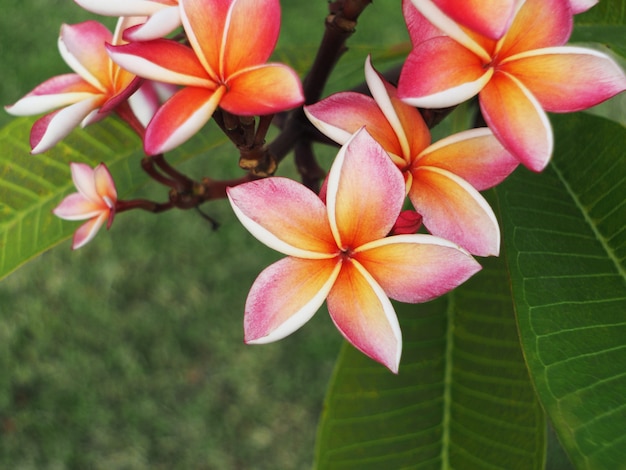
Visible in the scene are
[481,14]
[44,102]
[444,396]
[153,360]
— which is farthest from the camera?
[153,360]

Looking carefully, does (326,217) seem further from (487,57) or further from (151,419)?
(151,419)

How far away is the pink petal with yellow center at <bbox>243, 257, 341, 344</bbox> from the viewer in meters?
0.44

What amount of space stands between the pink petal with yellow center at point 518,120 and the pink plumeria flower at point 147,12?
0.19 meters

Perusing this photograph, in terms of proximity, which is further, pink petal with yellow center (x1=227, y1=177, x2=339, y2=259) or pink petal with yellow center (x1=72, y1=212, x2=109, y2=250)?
pink petal with yellow center (x1=72, y1=212, x2=109, y2=250)

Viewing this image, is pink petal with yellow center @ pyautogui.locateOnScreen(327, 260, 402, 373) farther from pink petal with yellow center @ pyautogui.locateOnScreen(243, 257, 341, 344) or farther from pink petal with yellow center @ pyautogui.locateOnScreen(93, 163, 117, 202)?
pink petal with yellow center @ pyautogui.locateOnScreen(93, 163, 117, 202)

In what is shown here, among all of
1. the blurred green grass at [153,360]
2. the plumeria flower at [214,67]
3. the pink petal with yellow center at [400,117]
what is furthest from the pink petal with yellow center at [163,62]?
the blurred green grass at [153,360]

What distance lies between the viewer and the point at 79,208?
606 mm

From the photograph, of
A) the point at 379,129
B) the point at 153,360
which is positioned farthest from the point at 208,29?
the point at 153,360

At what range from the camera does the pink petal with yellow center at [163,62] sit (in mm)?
417

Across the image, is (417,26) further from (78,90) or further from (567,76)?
(78,90)

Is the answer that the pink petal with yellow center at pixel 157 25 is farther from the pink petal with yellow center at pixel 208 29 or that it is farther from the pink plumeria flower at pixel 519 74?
the pink plumeria flower at pixel 519 74

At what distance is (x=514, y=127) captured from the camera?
42 centimetres

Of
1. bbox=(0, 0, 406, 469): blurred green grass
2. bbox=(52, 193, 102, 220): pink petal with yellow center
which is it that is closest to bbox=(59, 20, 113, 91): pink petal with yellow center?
bbox=(52, 193, 102, 220): pink petal with yellow center

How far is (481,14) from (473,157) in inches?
4.0
